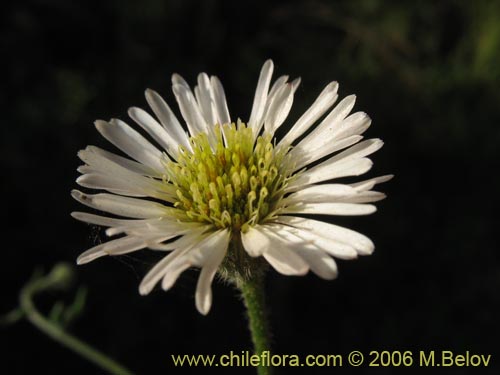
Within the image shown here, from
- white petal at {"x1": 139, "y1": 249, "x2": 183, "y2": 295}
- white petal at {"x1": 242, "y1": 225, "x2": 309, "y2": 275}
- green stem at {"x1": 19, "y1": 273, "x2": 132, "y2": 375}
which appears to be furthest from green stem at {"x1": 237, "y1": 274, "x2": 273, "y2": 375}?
green stem at {"x1": 19, "y1": 273, "x2": 132, "y2": 375}

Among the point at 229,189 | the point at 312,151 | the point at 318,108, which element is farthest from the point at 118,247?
the point at 318,108

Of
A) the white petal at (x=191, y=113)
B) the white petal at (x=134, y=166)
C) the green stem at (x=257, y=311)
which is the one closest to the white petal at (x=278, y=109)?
the white petal at (x=191, y=113)

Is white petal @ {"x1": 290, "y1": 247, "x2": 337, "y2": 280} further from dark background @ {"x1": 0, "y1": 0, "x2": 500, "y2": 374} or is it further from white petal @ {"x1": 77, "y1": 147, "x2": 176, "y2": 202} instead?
dark background @ {"x1": 0, "y1": 0, "x2": 500, "y2": 374}

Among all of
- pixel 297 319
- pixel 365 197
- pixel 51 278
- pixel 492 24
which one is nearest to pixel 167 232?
pixel 365 197

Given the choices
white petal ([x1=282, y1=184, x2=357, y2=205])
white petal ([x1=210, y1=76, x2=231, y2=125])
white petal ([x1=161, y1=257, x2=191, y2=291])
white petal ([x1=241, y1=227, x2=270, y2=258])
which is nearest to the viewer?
white petal ([x1=161, y1=257, x2=191, y2=291])

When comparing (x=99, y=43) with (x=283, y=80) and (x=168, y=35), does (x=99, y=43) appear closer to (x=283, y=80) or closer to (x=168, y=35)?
(x=168, y=35)

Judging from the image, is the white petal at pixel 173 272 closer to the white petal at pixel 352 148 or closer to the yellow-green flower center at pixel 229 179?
the yellow-green flower center at pixel 229 179

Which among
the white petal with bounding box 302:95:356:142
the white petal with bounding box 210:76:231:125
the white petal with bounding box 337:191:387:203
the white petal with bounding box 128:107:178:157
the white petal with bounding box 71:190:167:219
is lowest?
the white petal with bounding box 337:191:387:203

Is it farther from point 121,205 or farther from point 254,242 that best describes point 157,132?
point 254,242
